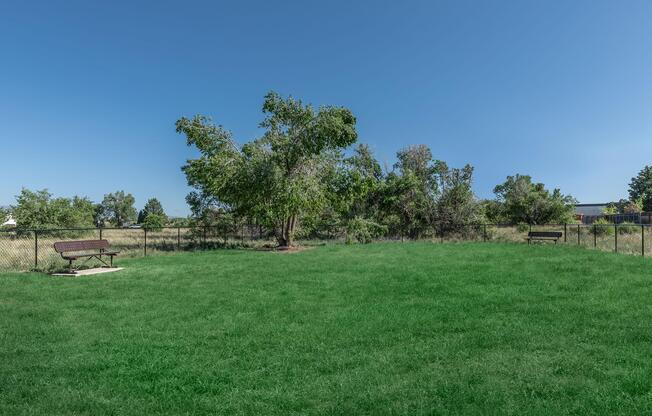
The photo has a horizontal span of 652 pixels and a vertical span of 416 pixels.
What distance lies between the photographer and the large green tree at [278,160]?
21.1 metres

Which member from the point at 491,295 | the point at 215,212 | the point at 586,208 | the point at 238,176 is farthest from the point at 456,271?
the point at 586,208

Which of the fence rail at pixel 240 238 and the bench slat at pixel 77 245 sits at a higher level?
the bench slat at pixel 77 245

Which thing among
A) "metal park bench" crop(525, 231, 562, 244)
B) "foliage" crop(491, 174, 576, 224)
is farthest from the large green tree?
"foliage" crop(491, 174, 576, 224)

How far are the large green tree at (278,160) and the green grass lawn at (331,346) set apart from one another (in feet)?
35.5

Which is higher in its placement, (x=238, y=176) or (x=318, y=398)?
(x=238, y=176)

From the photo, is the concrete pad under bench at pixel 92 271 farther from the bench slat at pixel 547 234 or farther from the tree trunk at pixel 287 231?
the bench slat at pixel 547 234

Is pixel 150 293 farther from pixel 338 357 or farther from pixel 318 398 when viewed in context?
pixel 318 398

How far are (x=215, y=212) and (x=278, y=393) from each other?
1107 inches

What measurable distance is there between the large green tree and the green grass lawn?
1081cm

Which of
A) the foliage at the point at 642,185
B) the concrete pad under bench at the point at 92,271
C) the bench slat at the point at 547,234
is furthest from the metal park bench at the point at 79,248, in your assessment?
the foliage at the point at 642,185

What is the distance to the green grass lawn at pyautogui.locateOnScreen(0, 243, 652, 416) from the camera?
4062 millimetres

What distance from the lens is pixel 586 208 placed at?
107 m

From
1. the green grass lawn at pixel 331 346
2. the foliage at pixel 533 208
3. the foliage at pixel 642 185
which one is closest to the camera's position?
the green grass lawn at pixel 331 346

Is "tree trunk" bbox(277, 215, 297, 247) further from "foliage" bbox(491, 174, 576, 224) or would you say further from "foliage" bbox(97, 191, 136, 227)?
"foliage" bbox(97, 191, 136, 227)
